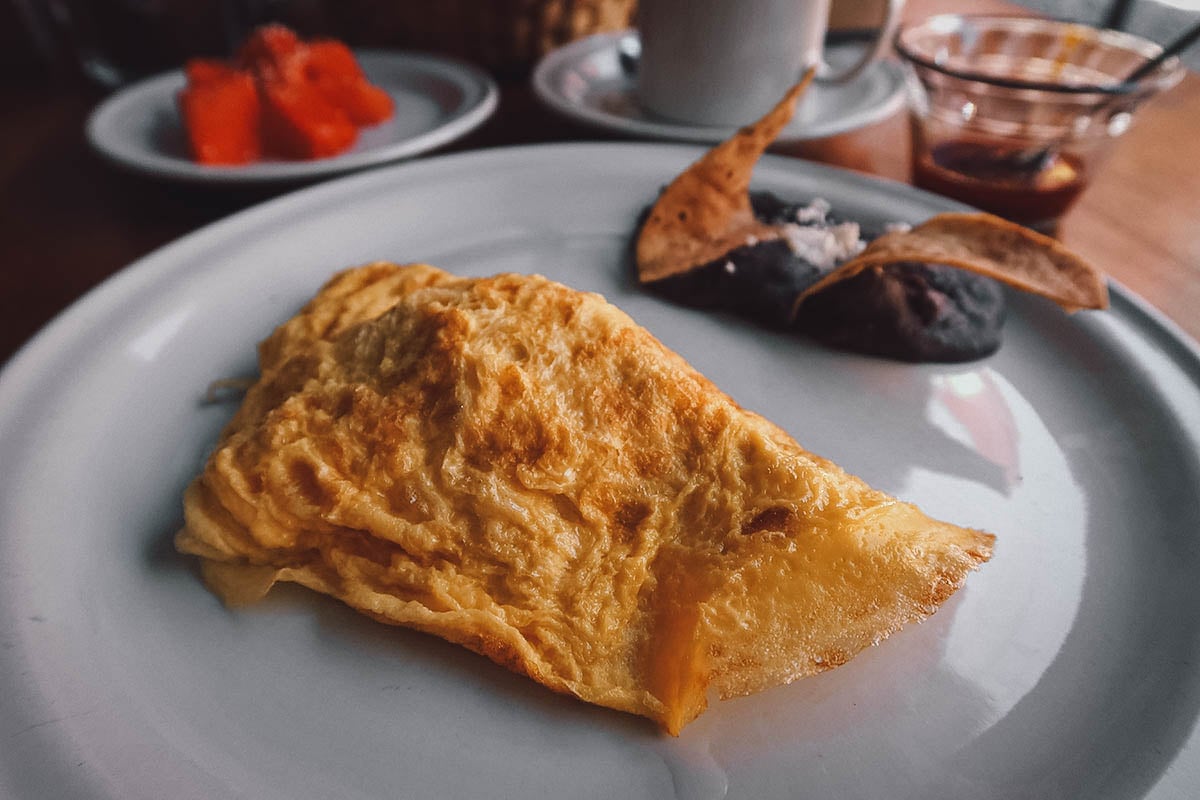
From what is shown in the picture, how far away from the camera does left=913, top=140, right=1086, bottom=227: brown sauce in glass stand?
1.72 metres

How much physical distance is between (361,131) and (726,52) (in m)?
0.97

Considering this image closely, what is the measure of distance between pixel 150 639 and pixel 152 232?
3.74 feet

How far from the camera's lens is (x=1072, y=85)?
1.62m

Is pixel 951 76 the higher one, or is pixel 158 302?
pixel 951 76

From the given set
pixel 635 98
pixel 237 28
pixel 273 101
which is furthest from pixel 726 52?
pixel 237 28

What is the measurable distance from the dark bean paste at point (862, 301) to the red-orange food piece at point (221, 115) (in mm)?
1075

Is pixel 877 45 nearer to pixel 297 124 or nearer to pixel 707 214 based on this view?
pixel 707 214

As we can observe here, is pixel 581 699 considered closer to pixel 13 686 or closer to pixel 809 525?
pixel 809 525

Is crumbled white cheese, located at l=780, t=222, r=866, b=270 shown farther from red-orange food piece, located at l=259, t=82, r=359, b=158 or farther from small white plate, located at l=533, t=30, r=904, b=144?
red-orange food piece, located at l=259, t=82, r=359, b=158

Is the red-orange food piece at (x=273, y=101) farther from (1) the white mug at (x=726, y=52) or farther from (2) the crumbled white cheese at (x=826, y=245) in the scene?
(2) the crumbled white cheese at (x=826, y=245)

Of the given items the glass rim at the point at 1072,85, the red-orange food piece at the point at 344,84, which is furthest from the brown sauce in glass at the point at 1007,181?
the red-orange food piece at the point at 344,84

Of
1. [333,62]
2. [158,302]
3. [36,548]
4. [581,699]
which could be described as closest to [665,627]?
[581,699]

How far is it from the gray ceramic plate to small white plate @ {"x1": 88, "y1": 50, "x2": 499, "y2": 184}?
1.22 ft

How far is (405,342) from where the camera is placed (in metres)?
1.09
